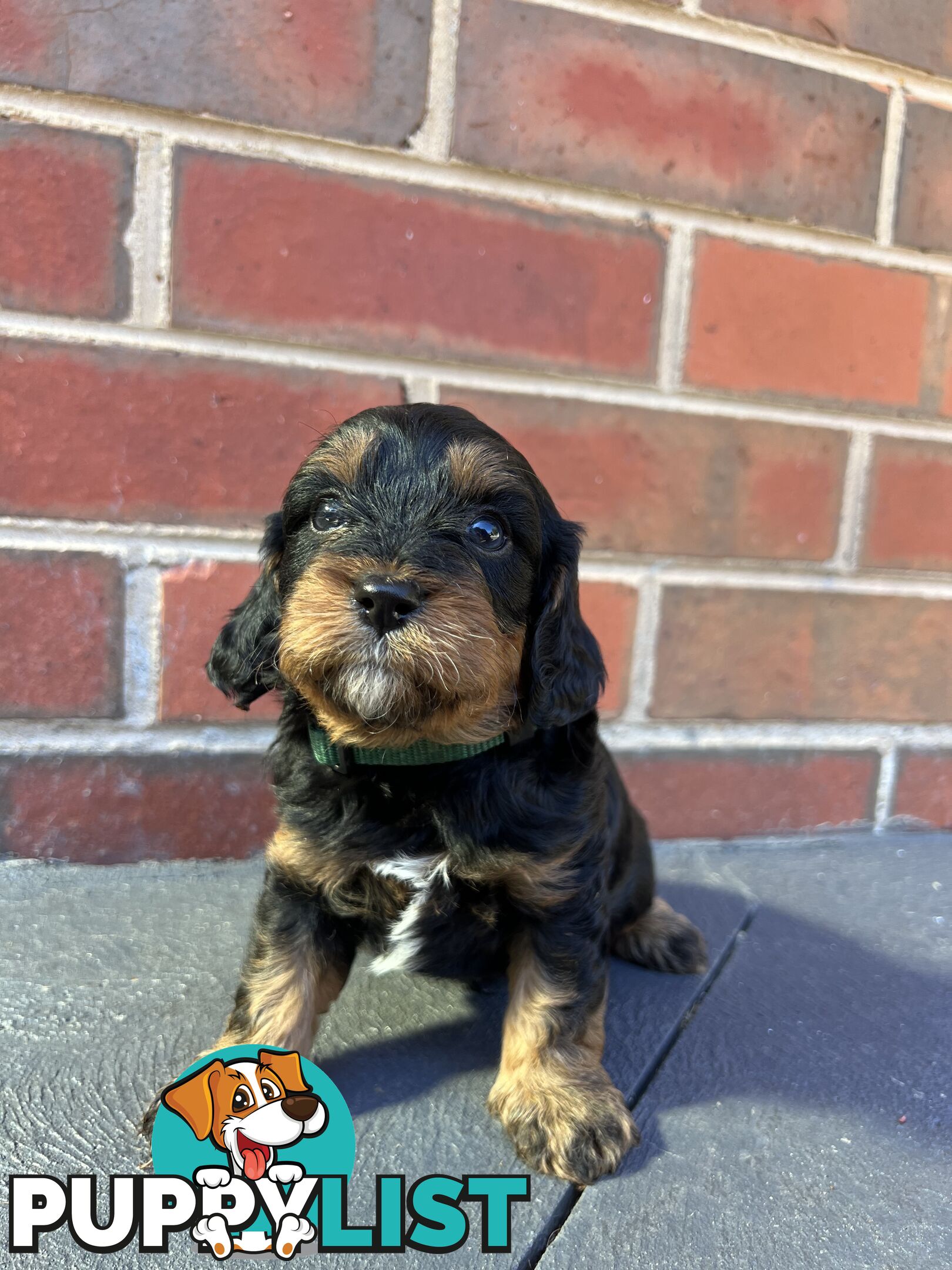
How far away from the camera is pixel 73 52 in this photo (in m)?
1.87

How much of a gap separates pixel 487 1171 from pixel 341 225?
1.94 meters

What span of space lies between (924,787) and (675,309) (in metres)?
1.59

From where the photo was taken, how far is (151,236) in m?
1.95

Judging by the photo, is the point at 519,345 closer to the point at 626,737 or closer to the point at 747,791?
the point at 626,737

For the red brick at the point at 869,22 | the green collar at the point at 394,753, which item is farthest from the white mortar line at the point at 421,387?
the red brick at the point at 869,22

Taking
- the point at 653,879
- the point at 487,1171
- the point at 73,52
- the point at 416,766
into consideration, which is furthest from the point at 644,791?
the point at 73,52

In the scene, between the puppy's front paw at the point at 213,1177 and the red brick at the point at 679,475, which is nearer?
the puppy's front paw at the point at 213,1177

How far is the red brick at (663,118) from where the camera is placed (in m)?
2.09

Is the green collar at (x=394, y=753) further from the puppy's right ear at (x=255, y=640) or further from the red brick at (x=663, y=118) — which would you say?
the red brick at (x=663, y=118)

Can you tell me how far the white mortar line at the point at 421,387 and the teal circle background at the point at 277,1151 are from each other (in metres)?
1.52

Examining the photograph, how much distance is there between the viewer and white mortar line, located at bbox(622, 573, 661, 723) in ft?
7.70

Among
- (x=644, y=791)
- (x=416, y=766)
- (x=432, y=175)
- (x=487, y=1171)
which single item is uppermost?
(x=432, y=175)

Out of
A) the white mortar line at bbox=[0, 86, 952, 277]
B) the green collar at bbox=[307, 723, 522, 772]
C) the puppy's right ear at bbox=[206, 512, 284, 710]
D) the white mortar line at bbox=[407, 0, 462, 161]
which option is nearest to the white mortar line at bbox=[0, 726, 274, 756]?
the puppy's right ear at bbox=[206, 512, 284, 710]

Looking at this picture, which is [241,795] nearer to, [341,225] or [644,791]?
[644,791]
